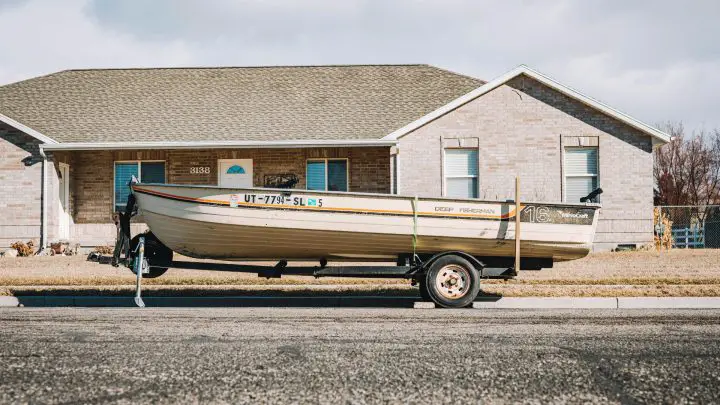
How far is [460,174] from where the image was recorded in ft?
64.6

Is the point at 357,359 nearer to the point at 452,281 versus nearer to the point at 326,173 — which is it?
the point at 452,281

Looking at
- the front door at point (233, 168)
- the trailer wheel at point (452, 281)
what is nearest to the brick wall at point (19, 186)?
the front door at point (233, 168)

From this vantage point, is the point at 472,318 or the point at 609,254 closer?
the point at 472,318

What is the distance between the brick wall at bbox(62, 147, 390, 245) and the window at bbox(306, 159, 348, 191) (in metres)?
0.21

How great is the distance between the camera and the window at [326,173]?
21.0 m

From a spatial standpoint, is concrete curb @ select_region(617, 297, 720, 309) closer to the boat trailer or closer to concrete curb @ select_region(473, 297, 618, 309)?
concrete curb @ select_region(473, 297, 618, 309)

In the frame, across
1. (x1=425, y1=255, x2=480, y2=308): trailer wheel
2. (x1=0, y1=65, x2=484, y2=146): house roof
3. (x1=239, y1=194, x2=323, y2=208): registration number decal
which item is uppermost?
(x1=0, y1=65, x2=484, y2=146): house roof

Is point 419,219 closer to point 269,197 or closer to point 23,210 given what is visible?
point 269,197

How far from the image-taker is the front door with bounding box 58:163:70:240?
2042cm

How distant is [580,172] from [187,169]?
1082cm

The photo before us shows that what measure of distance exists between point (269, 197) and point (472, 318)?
356 centimetres

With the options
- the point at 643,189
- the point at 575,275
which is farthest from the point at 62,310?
the point at 643,189

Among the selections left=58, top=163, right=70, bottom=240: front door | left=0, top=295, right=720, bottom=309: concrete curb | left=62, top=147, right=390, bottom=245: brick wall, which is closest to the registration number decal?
left=0, top=295, right=720, bottom=309: concrete curb

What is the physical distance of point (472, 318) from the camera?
8.77 meters
